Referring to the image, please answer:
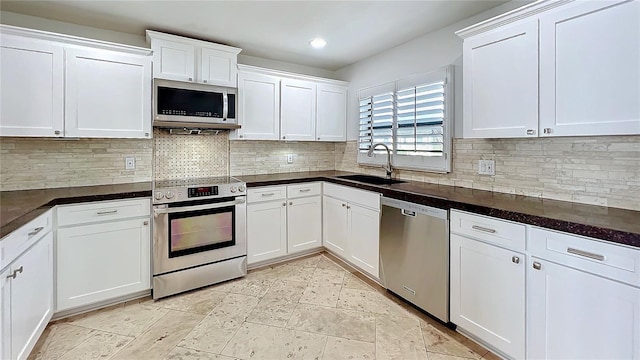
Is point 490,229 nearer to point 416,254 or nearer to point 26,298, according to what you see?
point 416,254

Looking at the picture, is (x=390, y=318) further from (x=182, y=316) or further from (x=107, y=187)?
(x=107, y=187)

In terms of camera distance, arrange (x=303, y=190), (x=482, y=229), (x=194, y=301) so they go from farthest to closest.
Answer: (x=303, y=190), (x=194, y=301), (x=482, y=229)

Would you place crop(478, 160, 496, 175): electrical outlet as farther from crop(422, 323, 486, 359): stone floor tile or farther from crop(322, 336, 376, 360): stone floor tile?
crop(322, 336, 376, 360): stone floor tile

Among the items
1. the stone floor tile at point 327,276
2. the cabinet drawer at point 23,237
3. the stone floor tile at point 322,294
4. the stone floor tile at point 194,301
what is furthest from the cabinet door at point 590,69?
the cabinet drawer at point 23,237

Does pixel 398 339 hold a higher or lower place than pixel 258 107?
lower

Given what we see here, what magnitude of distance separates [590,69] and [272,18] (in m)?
2.28

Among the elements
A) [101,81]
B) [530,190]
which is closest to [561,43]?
[530,190]

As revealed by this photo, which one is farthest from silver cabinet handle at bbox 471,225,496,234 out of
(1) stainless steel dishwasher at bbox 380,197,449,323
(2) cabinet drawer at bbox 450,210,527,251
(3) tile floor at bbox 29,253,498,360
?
(3) tile floor at bbox 29,253,498,360

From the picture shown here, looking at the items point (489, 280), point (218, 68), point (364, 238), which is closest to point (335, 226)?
point (364, 238)

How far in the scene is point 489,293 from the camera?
1.80 metres

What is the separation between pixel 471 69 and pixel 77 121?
3.15 meters

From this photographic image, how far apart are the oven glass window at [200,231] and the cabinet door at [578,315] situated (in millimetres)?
2413

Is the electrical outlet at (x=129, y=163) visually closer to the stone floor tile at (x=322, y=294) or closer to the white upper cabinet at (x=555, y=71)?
the stone floor tile at (x=322, y=294)

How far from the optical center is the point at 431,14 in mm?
2432
